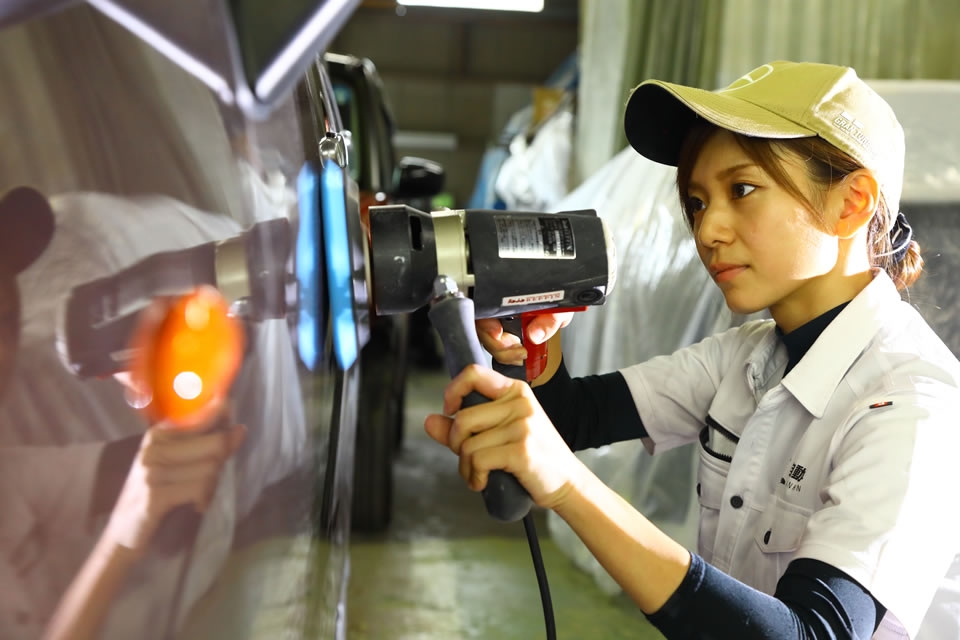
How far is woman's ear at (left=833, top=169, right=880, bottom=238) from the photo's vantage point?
3.56 ft

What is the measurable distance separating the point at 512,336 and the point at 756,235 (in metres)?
0.36

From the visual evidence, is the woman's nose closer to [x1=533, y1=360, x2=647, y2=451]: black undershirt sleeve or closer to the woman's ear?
the woman's ear

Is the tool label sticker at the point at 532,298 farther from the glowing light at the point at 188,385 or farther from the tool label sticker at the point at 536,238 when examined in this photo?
the glowing light at the point at 188,385

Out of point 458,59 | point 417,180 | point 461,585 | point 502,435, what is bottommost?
point 461,585

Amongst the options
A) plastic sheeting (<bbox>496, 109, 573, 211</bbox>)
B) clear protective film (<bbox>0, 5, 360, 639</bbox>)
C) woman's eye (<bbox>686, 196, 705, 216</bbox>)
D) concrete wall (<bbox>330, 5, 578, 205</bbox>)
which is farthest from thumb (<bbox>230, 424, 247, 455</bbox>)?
concrete wall (<bbox>330, 5, 578, 205</bbox>)

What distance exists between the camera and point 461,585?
102 inches

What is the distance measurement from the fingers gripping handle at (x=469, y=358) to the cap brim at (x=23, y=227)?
42 cm

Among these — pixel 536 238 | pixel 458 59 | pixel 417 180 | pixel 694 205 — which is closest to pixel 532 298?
pixel 536 238

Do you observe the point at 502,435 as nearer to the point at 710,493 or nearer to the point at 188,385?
the point at 188,385

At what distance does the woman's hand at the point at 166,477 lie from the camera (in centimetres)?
45

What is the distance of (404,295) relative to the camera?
3.03 ft

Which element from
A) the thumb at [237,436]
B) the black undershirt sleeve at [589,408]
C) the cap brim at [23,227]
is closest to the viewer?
the cap brim at [23,227]

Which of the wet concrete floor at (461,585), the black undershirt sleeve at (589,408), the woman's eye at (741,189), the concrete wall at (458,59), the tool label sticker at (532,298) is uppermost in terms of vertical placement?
the woman's eye at (741,189)

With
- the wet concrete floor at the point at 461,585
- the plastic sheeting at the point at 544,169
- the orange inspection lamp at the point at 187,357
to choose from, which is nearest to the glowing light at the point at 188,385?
the orange inspection lamp at the point at 187,357
